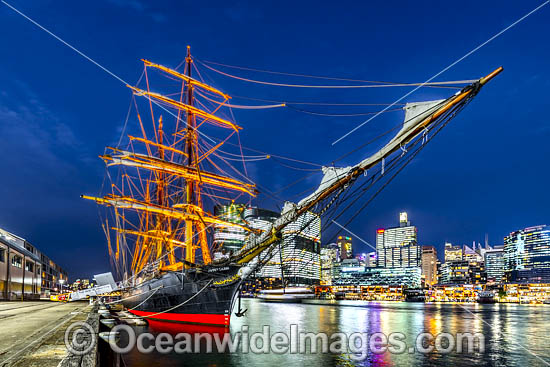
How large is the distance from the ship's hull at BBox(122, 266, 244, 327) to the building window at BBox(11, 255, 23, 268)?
34.6m

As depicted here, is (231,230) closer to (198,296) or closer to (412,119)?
(198,296)

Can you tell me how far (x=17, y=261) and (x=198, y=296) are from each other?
141ft

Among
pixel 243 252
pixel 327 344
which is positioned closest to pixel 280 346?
A: pixel 327 344

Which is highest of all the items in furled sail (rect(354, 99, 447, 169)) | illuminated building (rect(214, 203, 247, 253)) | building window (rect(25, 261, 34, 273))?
furled sail (rect(354, 99, 447, 169))

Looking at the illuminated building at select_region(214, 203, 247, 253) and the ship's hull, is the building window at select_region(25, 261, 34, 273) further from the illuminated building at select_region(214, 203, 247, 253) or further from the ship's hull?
the ship's hull

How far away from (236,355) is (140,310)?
19340mm

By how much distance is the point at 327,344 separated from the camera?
23344 millimetres

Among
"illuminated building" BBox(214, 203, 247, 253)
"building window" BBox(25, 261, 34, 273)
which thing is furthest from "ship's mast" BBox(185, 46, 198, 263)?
"building window" BBox(25, 261, 34, 273)

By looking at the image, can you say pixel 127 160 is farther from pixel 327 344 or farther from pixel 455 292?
pixel 455 292

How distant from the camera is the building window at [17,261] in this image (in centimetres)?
5347

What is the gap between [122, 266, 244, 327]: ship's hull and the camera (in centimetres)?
2720

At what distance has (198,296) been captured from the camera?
1102 inches

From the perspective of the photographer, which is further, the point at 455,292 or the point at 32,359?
the point at 455,292

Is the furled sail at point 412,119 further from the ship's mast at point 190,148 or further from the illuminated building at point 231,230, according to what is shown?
the ship's mast at point 190,148
